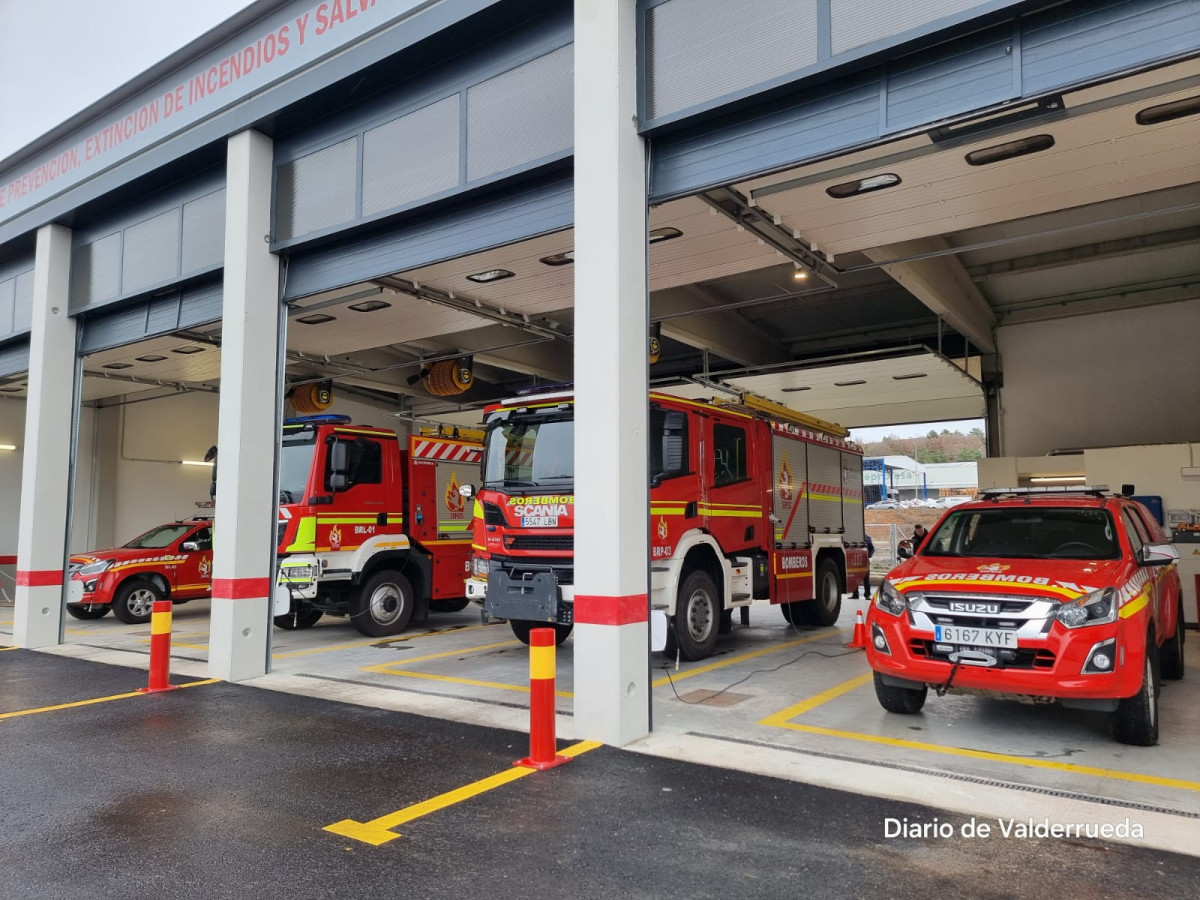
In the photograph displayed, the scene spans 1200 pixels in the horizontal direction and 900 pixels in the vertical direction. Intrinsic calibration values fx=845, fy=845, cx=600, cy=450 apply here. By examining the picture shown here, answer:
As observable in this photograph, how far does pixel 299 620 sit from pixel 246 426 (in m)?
4.99

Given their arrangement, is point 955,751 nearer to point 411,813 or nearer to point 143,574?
point 411,813

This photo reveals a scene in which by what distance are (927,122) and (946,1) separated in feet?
2.18

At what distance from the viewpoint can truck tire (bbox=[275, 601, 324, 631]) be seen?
12008 mm

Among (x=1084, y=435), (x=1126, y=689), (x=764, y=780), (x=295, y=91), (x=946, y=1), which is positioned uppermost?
(x=295, y=91)

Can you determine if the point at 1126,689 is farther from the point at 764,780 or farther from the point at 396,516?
the point at 396,516

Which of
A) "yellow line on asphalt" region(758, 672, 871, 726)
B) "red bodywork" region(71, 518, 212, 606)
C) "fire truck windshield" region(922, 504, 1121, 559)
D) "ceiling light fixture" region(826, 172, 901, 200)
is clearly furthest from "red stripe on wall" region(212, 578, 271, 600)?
"ceiling light fixture" region(826, 172, 901, 200)

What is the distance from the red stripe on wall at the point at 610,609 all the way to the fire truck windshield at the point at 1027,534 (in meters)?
2.44

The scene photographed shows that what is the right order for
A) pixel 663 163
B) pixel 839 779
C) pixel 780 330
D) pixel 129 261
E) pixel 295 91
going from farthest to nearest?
pixel 780 330
pixel 129 261
pixel 295 91
pixel 663 163
pixel 839 779

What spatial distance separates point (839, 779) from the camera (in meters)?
4.93

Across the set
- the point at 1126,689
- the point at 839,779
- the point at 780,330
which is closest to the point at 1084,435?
the point at 780,330

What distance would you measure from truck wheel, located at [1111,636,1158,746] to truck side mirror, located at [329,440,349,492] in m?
8.41

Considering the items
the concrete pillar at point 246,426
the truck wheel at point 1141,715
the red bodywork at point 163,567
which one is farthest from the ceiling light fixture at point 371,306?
the truck wheel at point 1141,715

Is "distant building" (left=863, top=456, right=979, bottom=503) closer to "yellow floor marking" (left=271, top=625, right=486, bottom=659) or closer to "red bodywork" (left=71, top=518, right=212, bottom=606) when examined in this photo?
"yellow floor marking" (left=271, top=625, right=486, bottom=659)

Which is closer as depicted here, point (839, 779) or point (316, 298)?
point (839, 779)
